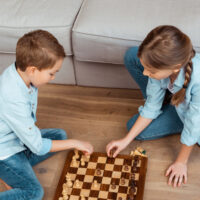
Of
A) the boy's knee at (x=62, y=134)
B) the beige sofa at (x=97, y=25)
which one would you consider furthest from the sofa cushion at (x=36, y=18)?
the boy's knee at (x=62, y=134)

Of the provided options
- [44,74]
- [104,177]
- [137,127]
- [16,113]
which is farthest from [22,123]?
[137,127]

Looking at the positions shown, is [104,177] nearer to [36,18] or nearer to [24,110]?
[24,110]

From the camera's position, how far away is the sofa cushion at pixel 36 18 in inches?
65.4

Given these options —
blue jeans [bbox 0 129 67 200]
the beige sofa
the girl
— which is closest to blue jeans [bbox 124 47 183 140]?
the girl

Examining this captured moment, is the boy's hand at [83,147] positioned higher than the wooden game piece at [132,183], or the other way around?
the boy's hand at [83,147]

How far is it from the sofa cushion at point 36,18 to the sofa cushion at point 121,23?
6cm

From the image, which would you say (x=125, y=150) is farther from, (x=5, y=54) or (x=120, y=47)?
(x=5, y=54)

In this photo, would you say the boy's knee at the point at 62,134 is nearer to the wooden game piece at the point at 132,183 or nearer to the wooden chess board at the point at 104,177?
the wooden chess board at the point at 104,177

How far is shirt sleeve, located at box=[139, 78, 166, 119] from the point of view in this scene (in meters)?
1.41

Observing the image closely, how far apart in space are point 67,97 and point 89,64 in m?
0.26

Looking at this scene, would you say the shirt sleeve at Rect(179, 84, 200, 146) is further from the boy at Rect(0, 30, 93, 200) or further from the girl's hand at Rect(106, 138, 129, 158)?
the boy at Rect(0, 30, 93, 200)

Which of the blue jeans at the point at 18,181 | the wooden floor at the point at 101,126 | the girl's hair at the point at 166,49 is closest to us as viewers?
the girl's hair at the point at 166,49

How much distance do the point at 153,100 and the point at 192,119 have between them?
0.24 metres

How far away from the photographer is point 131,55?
1.52 m
